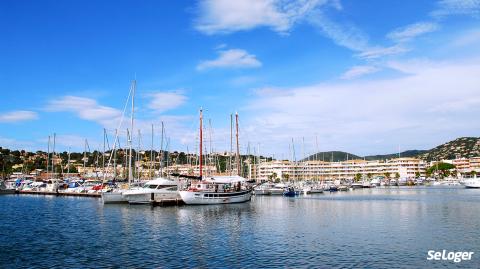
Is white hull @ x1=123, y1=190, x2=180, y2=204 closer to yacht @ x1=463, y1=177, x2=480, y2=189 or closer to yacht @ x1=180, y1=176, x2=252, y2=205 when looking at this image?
yacht @ x1=180, y1=176, x2=252, y2=205

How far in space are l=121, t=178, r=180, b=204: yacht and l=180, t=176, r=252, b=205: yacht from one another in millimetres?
2614

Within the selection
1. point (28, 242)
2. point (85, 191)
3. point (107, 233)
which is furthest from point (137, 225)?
point (85, 191)

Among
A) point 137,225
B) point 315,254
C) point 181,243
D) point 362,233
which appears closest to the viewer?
point 315,254

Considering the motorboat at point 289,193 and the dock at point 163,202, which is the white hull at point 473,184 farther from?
the dock at point 163,202

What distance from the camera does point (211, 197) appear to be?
8019cm

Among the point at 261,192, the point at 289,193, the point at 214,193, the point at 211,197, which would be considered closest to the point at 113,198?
the point at 211,197

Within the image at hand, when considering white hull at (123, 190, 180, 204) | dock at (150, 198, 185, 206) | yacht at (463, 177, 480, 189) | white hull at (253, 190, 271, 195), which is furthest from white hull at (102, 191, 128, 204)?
yacht at (463, 177, 480, 189)

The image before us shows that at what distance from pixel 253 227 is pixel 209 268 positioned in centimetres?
2050

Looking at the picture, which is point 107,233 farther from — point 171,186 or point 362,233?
point 171,186

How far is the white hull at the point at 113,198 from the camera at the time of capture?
81.1 metres

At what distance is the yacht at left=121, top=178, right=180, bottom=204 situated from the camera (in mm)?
76750

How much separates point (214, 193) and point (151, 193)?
1175cm

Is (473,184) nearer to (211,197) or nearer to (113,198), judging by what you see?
(211,197)

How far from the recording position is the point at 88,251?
33781 mm
